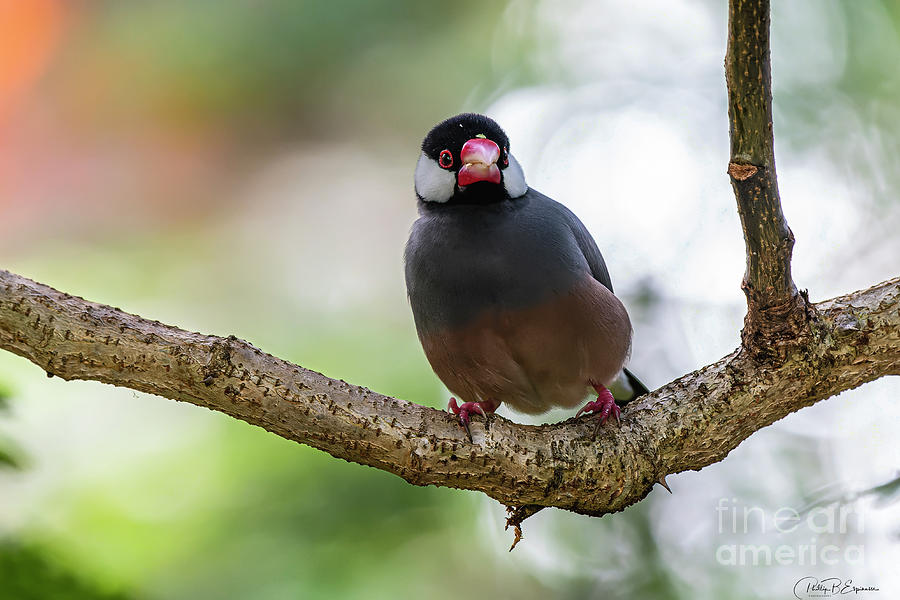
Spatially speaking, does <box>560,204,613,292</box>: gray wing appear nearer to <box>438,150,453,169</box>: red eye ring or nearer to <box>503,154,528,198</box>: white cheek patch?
<box>503,154,528,198</box>: white cheek patch

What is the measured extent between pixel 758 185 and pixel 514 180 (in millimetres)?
1492

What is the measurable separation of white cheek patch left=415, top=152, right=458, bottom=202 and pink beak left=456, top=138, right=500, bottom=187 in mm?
120

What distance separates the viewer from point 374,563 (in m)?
5.06

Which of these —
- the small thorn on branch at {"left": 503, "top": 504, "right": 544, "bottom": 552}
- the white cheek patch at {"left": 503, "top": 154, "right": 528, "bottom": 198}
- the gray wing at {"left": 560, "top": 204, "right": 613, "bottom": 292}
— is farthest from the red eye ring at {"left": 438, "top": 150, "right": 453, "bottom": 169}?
the small thorn on branch at {"left": 503, "top": 504, "right": 544, "bottom": 552}

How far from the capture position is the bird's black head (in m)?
3.86

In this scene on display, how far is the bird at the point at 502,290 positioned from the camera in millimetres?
3656

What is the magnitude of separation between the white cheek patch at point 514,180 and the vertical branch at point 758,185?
4.29 feet

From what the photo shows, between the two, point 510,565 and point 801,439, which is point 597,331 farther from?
point 801,439

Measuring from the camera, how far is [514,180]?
4.07m

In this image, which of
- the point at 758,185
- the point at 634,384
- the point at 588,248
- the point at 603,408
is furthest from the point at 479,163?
the point at 634,384

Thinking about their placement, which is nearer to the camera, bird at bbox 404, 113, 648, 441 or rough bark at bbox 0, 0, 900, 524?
rough bark at bbox 0, 0, 900, 524

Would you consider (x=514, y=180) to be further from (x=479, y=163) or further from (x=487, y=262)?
(x=487, y=262)

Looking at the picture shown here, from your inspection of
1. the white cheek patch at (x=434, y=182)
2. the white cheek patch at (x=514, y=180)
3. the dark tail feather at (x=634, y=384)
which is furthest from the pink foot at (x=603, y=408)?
the white cheek patch at (x=434, y=182)
